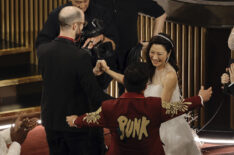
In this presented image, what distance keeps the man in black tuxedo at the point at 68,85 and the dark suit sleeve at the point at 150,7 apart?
4.72ft

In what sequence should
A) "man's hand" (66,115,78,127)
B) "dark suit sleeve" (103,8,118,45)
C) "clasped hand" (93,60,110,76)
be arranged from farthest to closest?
"dark suit sleeve" (103,8,118,45) → "clasped hand" (93,60,110,76) → "man's hand" (66,115,78,127)

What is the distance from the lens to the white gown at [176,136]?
182 inches

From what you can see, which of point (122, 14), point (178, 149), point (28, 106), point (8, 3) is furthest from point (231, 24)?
point (8, 3)

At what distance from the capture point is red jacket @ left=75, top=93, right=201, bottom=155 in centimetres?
355

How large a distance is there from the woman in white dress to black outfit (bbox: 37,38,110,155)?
Result: 0.71m

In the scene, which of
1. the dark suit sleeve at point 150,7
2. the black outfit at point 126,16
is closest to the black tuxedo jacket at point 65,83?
the black outfit at point 126,16

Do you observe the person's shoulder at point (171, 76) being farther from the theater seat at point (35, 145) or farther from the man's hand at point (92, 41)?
the theater seat at point (35, 145)

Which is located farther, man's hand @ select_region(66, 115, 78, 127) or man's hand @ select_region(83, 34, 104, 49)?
man's hand @ select_region(83, 34, 104, 49)

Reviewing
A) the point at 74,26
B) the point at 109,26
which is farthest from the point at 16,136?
the point at 109,26

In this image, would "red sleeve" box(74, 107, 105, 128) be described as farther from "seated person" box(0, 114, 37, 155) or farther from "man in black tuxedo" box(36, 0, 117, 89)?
"man in black tuxedo" box(36, 0, 117, 89)

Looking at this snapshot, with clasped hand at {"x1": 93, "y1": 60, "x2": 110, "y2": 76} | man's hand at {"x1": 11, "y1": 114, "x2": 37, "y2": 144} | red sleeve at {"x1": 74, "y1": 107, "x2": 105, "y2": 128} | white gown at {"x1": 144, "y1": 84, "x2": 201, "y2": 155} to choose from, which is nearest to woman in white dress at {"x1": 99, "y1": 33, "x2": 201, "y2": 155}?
white gown at {"x1": 144, "y1": 84, "x2": 201, "y2": 155}

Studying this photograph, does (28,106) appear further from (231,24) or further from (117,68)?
(231,24)

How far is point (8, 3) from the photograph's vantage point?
7.07 m

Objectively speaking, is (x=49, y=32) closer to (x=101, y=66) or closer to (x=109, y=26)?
(x=109, y=26)
